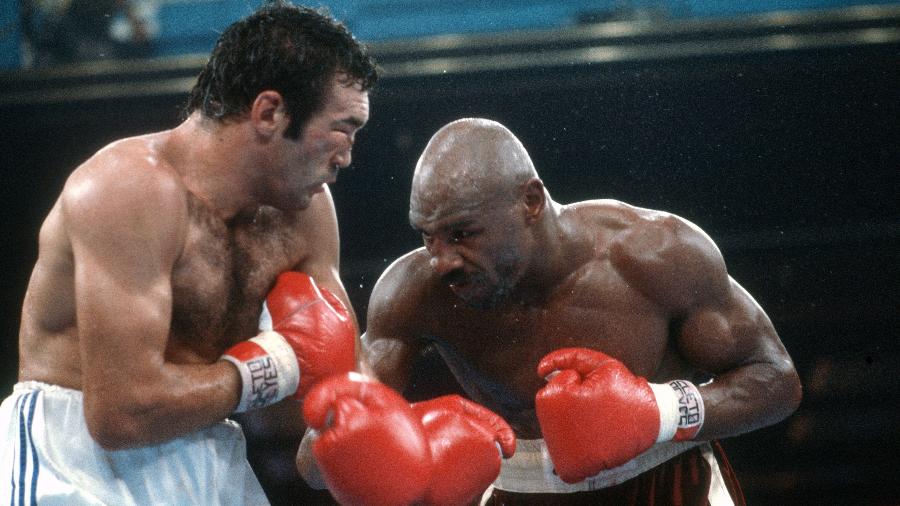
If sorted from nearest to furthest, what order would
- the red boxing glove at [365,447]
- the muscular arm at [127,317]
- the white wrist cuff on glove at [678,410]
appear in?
the muscular arm at [127,317]
the red boxing glove at [365,447]
the white wrist cuff on glove at [678,410]

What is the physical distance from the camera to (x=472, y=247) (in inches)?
88.4

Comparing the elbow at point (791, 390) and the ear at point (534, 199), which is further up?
the ear at point (534, 199)

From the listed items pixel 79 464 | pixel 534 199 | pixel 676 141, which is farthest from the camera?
pixel 676 141

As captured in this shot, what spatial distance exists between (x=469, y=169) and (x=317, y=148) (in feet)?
1.14

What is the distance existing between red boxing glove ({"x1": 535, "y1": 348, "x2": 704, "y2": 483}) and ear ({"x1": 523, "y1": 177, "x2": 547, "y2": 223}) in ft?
1.08

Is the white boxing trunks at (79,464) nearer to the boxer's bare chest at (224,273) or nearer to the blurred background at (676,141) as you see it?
the boxer's bare chest at (224,273)

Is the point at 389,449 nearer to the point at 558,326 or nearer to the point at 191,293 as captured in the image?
the point at 191,293

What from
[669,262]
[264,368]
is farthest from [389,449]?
[669,262]

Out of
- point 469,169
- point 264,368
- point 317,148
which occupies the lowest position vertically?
point 264,368

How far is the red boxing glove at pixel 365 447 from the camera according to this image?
192cm

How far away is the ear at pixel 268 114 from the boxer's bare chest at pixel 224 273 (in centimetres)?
19

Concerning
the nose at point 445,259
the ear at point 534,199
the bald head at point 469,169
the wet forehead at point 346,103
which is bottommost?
the nose at point 445,259

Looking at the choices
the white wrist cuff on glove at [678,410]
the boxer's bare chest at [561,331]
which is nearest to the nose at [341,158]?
the boxer's bare chest at [561,331]

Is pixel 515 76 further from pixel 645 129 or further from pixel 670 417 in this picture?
pixel 670 417
